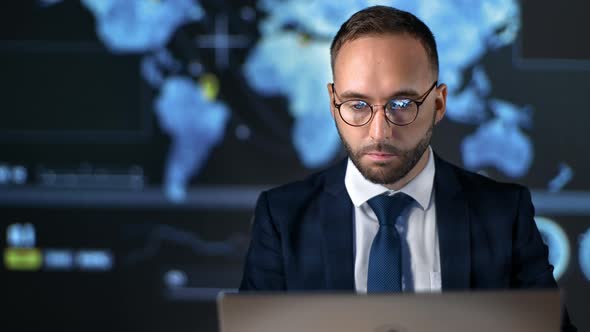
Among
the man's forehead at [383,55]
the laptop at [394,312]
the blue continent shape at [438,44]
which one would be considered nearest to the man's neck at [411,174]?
the man's forehead at [383,55]

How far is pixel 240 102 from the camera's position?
3.46 meters

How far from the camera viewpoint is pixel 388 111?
166 cm

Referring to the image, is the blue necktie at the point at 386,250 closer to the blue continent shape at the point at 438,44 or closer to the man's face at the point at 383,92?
the man's face at the point at 383,92

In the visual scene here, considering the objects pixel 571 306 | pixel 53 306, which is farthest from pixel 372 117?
pixel 53 306

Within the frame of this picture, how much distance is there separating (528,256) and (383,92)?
0.59 m

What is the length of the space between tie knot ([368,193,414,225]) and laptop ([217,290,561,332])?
613 mm

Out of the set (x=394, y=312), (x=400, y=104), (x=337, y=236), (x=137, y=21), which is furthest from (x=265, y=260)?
(x=137, y=21)

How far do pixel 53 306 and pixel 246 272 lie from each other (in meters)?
2.06

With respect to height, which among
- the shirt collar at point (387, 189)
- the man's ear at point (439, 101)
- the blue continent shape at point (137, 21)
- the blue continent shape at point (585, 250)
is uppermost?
the blue continent shape at point (137, 21)

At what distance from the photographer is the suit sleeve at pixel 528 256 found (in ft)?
5.95

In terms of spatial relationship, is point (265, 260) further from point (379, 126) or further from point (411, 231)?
point (379, 126)

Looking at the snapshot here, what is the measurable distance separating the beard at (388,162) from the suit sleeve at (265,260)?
12.4 inches

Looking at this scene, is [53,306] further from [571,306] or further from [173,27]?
[571,306]

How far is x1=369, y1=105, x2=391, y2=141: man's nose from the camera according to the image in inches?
64.5
